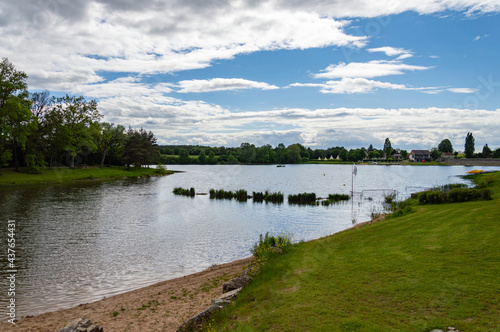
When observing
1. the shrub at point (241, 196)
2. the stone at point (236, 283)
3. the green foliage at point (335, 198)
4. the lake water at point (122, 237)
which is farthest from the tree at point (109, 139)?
the stone at point (236, 283)

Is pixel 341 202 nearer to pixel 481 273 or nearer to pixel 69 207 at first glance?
pixel 69 207

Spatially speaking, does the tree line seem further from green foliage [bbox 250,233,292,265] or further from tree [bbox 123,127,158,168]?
green foliage [bbox 250,233,292,265]

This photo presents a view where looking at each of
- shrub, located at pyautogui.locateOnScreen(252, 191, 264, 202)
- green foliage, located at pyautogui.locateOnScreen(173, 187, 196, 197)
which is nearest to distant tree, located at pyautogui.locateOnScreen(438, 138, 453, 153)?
shrub, located at pyautogui.locateOnScreen(252, 191, 264, 202)

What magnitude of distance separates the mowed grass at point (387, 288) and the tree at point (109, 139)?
8278 cm

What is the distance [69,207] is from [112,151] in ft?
210

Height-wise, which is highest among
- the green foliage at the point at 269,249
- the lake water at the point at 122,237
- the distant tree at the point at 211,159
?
the distant tree at the point at 211,159

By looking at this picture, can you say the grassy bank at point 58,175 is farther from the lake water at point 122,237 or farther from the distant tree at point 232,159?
the distant tree at point 232,159

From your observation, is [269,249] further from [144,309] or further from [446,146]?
[446,146]

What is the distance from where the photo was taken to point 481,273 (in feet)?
23.7

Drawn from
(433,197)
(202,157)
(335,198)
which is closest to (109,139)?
(335,198)

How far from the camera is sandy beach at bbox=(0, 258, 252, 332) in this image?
9.07 metres

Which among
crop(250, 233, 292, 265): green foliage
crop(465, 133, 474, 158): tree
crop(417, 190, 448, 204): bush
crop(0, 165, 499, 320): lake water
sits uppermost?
crop(465, 133, 474, 158): tree

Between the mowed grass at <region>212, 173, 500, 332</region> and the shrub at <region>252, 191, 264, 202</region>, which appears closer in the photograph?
the mowed grass at <region>212, 173, 500, 332</region>

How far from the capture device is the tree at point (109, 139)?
83812mm
